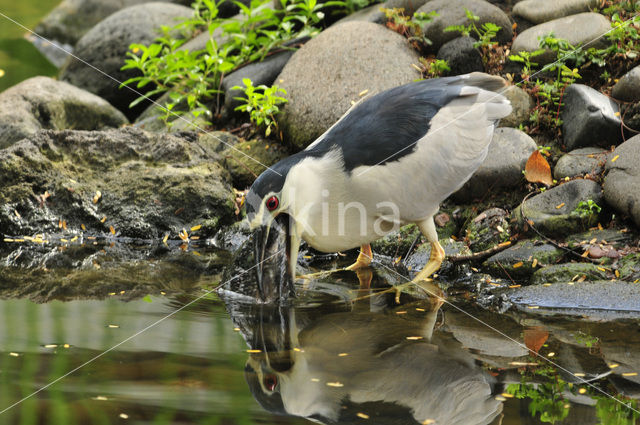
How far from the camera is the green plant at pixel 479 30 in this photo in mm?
6574

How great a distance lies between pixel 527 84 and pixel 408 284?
9.02 feet

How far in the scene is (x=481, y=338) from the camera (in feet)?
12.1

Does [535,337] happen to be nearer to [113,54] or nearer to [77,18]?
[113,54]

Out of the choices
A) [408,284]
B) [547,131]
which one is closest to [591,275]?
[408,284]

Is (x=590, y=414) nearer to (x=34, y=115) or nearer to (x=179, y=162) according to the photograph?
(x=179, y=162)

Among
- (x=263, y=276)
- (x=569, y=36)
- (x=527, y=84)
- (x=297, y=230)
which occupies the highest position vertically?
(x=569, y=36)

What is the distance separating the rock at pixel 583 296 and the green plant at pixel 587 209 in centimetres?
84

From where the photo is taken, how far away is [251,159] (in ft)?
23.4

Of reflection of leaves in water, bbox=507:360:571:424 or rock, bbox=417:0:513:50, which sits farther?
rock, bbox=417:0:513:50

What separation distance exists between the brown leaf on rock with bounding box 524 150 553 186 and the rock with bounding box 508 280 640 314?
1400mm

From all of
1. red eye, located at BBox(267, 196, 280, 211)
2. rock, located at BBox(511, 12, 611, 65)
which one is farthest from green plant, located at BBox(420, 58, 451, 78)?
red eye, located at BBox(267, 196, 280, 211)

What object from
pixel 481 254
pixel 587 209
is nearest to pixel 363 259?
pixel 481 254

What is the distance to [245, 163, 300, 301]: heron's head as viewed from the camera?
3941mm

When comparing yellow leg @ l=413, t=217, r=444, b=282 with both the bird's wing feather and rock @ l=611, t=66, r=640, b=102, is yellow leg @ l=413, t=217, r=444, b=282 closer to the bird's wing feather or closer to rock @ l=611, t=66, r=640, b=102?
the bird's wing feather
